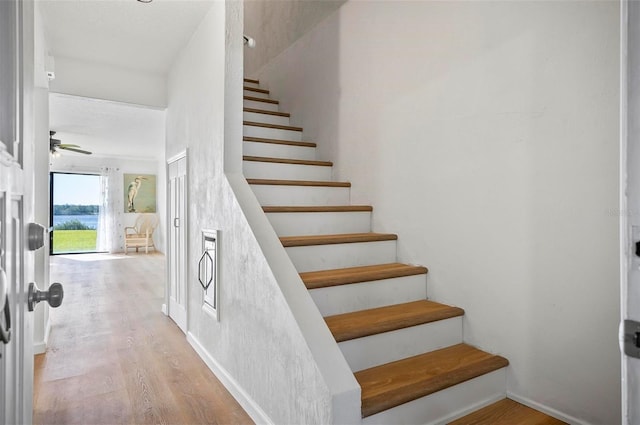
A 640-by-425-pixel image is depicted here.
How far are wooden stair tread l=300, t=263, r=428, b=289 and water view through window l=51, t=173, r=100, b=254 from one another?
32.8 feet

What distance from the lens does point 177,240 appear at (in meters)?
3.86

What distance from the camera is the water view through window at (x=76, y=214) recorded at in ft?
33.7

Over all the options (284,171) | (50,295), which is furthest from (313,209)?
(50,295)

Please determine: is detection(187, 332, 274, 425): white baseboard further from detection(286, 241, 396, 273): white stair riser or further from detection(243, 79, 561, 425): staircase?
detection(286, 241, 396, 273): white stair riser

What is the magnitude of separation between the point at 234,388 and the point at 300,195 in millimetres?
1380

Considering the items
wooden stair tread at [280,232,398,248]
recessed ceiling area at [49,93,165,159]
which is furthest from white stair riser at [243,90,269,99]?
wooden stair tread at [280,232,398,248]

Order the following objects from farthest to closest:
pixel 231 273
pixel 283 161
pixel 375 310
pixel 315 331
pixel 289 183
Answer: pixel 283 161 < pixel 289 183 < pixel 231 273 < pixel 375 310 < pixel 315 331

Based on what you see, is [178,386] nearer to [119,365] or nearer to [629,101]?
[119,365]

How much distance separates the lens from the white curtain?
10.3 metres

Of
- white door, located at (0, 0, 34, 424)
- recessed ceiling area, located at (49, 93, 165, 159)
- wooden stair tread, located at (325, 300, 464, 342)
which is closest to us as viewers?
white door, located at (0, 0, 34, 424)

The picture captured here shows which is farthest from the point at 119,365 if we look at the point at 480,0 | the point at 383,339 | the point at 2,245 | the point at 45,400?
the point at 480,0

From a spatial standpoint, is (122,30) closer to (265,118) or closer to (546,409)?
(265,118)

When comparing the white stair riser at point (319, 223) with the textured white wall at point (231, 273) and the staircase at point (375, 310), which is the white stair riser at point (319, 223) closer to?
the staircase at point (375, 310)

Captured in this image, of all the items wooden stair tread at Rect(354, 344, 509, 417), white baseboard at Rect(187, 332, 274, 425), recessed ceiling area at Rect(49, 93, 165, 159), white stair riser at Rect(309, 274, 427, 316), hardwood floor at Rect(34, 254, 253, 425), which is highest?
recessed ceiling area at Rect(49, 93, 165, 159)
